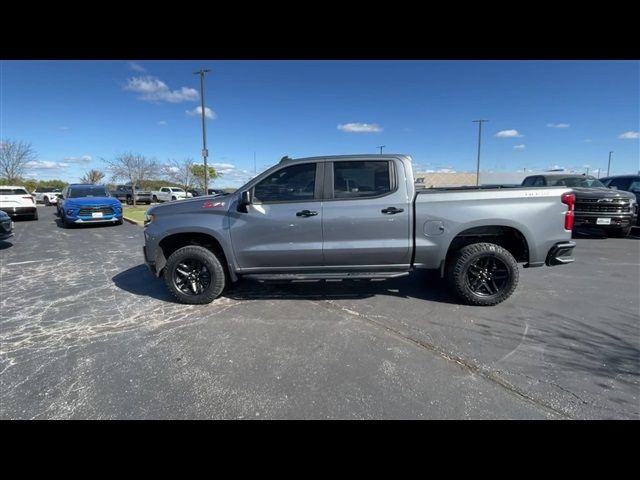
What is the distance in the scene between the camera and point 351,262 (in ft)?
13.7

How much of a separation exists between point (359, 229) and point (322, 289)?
1277mm

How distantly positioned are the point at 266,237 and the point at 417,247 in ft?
6.48

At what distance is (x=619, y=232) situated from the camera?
900cm

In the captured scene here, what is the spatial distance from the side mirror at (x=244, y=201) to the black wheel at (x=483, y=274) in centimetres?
281

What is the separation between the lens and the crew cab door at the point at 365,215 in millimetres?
4035

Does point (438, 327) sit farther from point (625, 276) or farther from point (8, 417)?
point (625, 276)

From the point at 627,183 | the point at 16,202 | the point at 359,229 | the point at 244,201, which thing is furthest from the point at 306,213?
the point at 16,202

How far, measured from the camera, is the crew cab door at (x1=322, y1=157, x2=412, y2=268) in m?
4.04

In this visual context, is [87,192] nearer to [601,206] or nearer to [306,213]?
[306,213]

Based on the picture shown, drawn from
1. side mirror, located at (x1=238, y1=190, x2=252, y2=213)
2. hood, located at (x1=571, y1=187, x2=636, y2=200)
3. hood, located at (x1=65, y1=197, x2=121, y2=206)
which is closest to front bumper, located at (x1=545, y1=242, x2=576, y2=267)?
side mirror, located at (x1=238, y1=190, x2=252, y2=213)

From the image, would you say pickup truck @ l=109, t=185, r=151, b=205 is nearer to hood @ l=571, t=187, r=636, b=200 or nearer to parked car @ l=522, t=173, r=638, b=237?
parked car @ l=522, t=173, r=638, b=237

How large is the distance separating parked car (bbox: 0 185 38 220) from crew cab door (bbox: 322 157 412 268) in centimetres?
1596
